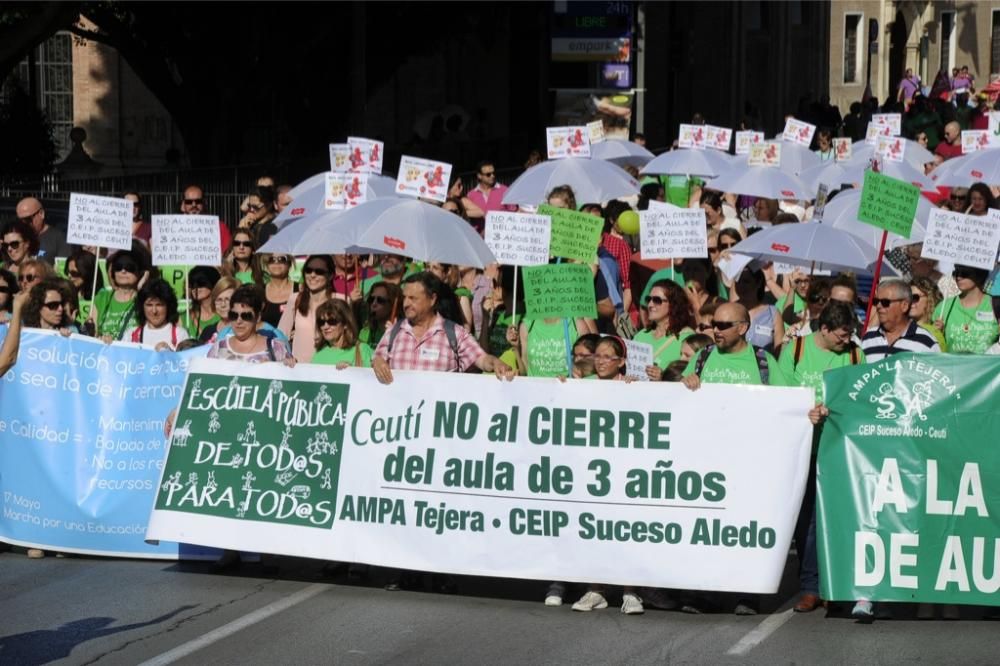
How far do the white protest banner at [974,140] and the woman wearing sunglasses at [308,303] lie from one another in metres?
11.2

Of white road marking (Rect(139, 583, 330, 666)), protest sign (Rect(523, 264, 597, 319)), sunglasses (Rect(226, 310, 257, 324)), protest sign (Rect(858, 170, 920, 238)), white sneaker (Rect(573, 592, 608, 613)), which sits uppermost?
protest sign (Rect(858, 170, 920, 238))

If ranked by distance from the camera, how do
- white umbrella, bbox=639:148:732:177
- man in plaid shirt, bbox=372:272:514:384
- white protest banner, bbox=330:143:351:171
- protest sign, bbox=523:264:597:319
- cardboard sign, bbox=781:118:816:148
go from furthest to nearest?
cardboard sign, bbox=781:118:816:148 < white umbrella, bbox=639:148:732:177 < white protest banner, bbox=330:143:351:171 < protest sign, bbox=523:264:597:319 < man in plaid shirt, bbox=372:272:514:384

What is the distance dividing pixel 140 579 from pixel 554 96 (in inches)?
1130

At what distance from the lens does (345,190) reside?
47.4 feet

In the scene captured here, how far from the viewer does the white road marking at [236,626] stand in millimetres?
8188

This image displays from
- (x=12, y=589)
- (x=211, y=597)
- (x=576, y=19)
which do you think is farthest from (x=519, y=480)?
(x=576, y=19)

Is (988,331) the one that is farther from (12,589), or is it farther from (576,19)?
(576,19)

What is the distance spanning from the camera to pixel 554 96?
37594 mm

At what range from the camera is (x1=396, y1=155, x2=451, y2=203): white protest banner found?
14.1m

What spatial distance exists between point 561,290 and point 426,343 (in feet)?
3.53

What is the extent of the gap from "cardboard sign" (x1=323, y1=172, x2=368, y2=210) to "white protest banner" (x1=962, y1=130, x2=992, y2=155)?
29.3 ft

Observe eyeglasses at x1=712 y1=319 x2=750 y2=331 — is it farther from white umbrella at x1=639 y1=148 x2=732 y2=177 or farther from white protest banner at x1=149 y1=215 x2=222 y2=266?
white umbrella at x1=639 y1=148 x2=732 y2=177

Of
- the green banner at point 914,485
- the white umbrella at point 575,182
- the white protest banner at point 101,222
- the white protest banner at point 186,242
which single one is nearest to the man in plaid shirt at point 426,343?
the green banner at point 914,485

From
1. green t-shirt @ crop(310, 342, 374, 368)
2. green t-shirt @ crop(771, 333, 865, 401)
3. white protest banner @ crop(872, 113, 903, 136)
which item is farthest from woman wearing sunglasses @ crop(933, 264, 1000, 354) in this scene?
white protest banner @ crop(872, 113, 903, 136)
